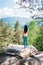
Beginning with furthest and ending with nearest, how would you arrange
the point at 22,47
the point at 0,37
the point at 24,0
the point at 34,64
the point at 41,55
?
the point at 0,37 < the point at 24,0 < the point at 22,47 < the point at 41,55 < the point at 34,64

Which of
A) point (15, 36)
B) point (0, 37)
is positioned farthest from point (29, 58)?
point (15, 36)

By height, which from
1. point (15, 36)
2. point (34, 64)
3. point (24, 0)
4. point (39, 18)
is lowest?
point (15, 36)

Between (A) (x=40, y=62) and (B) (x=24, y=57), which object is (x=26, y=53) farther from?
(A) (x=40, y=62)

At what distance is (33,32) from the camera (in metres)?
37.2

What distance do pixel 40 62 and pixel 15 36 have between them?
29.9m

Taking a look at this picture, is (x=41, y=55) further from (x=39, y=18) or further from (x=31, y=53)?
(x=39, y=18)

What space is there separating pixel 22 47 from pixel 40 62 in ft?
3.56

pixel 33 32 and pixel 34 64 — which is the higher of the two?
pixel 34 64

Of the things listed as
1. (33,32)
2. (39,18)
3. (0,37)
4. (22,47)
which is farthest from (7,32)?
(22,47)

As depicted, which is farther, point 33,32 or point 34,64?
point 33,32

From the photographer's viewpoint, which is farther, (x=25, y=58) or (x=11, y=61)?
(x=25, y=58)

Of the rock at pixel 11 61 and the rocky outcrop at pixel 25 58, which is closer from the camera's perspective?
the rocky outcrop at pixel 25 58

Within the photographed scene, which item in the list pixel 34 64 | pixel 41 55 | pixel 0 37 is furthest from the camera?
pixel 0 37

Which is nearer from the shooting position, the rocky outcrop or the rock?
the rocky outcrop
